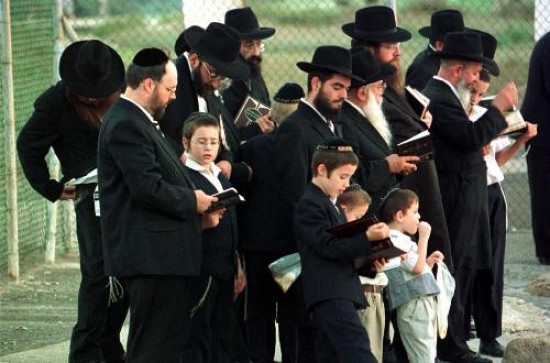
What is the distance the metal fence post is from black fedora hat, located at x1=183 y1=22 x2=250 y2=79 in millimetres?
2946

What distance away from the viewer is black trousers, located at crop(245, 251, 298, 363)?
8.92 meters

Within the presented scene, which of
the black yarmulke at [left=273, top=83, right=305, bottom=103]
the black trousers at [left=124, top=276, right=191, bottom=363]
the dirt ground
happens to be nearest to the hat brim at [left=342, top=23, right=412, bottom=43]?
the black yarmulke at [left=273, top=83, right=305, bottom=103]

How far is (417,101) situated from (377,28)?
657 mm

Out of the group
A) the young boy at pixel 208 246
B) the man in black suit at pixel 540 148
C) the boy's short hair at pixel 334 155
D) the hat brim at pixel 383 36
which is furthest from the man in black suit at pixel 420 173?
the man in black suit at pixel 540 148

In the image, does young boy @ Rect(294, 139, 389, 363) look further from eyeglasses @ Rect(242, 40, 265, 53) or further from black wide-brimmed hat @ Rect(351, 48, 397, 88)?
eyeglasses @ Rect(242, 40, 265, 53)

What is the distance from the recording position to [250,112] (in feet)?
30.8

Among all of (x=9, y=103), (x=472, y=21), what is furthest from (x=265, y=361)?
(x=472, y=21)

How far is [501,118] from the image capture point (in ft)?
31.0

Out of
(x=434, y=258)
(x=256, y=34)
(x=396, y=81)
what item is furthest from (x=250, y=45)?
(x=434, y=258)

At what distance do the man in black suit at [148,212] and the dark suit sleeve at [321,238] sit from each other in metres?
0.59

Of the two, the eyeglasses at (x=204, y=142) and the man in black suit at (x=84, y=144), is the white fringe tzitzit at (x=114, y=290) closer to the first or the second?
the man in black suit at (x=84, y=144)

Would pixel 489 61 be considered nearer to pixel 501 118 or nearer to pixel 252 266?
pixel 501 118

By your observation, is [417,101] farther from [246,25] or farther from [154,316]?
[154,316]

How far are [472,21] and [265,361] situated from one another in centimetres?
2374
